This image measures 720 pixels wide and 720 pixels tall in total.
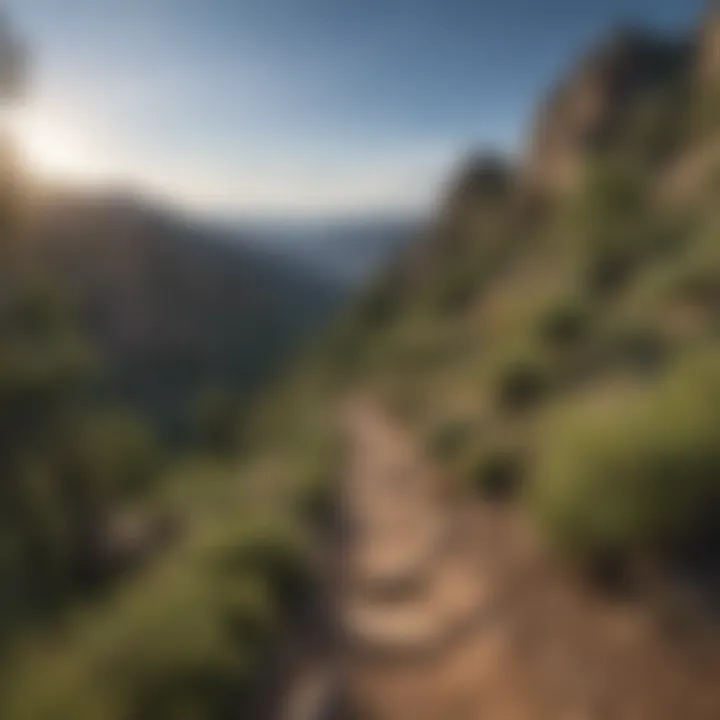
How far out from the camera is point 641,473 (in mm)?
6527

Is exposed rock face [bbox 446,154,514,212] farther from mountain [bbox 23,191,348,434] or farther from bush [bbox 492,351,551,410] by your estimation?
bush [bbox 492,351,551,410]

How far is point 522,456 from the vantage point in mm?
10758

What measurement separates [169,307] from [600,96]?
45.9m

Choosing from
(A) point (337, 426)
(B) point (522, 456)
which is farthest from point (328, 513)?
(A) point (337, 426)

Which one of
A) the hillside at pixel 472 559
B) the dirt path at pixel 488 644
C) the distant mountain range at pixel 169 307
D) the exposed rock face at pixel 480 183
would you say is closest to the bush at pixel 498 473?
the hillside at pixel 472 559

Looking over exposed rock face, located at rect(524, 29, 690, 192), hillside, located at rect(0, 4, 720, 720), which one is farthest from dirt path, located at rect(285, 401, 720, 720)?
exposed rock face, located at rect(524, 29, 690, 192)

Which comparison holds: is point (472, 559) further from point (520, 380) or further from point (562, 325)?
point (562, 325)

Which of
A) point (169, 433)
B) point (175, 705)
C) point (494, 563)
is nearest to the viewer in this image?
point (175, 705)

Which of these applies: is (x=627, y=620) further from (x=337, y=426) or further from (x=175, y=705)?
(x=337, y=426)

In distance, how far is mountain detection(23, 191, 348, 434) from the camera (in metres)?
56.5

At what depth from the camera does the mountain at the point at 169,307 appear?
2226 inches

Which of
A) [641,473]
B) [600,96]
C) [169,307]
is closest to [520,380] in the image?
[641,473]

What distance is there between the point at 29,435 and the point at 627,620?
20.4 feet

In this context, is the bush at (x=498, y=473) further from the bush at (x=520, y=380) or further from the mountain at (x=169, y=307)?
the mountain at (x=169, y=307)
